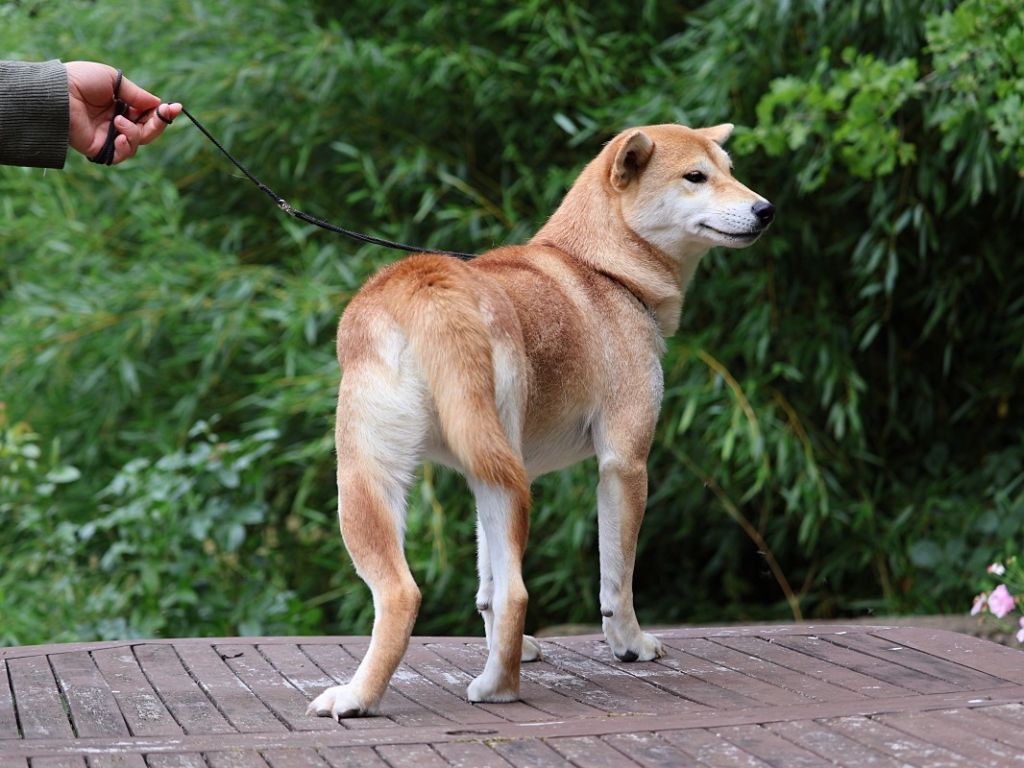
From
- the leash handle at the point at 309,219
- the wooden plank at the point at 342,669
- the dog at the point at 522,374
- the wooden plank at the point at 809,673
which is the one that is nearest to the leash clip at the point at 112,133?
the leash handle at the point at 309,219

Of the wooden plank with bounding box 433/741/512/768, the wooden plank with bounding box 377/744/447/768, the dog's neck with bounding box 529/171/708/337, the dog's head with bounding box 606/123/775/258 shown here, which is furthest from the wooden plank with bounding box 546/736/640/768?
the dog's head with bounding box 606/123/775/258

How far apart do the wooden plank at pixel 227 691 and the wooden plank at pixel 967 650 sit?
5.65 feet

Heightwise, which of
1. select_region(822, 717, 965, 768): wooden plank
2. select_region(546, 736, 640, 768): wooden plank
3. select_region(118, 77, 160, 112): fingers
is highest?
select_region(118, 77, 160, 112): fingers

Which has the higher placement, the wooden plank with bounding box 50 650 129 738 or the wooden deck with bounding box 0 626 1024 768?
the wooden deck with bounding box 0 626 1024 768

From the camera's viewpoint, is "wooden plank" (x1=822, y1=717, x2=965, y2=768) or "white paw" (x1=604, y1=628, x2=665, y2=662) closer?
"wooden plank" (x1=822, y1=717, x2=965, y2=768)

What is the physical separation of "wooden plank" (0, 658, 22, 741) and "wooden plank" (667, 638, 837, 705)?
63.5 inches

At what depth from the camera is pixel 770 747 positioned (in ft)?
8.47

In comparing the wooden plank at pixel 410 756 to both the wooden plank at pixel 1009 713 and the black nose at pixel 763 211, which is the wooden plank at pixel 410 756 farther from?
the black nose at pixel 763 211

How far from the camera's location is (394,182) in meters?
5.75

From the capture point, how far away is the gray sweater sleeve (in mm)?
3025

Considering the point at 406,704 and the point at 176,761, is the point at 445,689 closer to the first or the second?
the point at 406,704

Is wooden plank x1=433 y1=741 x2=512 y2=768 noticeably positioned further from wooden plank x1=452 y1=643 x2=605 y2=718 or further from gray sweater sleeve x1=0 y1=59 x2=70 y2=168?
gray sweater sleeve x1=0 y1=59 x2=70 y2=168

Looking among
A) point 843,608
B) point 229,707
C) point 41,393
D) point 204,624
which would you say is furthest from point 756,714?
point 41,393

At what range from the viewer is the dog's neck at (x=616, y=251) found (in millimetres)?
3445
